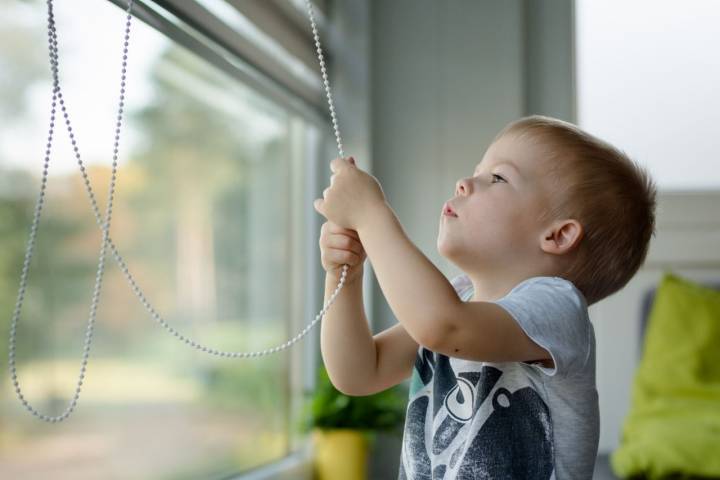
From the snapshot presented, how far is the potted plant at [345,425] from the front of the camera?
8.50ft

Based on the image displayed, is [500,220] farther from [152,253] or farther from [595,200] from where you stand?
[152,253]

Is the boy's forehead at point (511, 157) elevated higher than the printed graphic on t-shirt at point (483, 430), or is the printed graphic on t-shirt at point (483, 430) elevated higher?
the boy's forehead at point (511, 157)

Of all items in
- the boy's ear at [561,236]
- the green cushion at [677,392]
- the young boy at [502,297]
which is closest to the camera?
the young boy at [502,297]

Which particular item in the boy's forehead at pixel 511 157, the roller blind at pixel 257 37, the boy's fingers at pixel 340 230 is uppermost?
the roller blind at pixel 257 37

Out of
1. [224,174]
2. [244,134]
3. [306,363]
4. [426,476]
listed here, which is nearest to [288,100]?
[244,134]

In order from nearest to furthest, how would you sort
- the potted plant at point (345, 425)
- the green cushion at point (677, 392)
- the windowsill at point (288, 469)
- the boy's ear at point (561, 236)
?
1. the boy's ear at point (561, 236)
2. the green cushion at point (677, 392)
3. the windowsill at point (288, 469)
4. the potted plant at point (345, 425)

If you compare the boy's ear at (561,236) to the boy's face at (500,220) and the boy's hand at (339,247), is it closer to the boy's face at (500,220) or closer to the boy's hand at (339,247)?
the boy's face at (500,220)

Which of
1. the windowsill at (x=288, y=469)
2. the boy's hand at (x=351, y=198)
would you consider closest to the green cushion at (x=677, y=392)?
the windowsill at (x=288, y=469)

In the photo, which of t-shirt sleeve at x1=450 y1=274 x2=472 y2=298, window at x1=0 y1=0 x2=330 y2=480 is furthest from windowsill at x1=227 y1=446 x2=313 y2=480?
t-shirt sleeve at x1=450 y1=274 x2=472 y2=298

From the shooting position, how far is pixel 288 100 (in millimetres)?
2537

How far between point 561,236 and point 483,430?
233 mm

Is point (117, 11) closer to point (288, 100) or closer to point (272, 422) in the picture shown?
point (288, 100)

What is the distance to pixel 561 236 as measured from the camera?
1.05 meters

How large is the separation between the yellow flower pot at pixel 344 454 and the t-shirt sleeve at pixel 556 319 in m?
1.67
